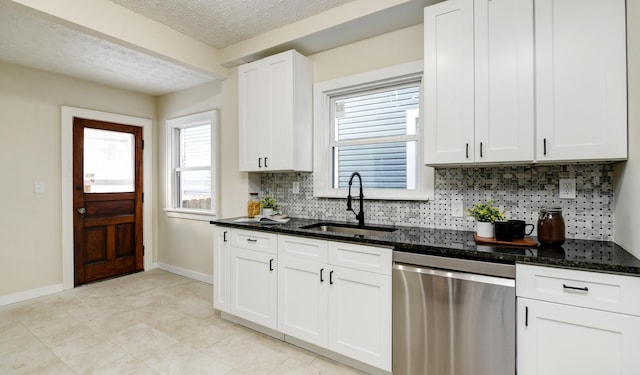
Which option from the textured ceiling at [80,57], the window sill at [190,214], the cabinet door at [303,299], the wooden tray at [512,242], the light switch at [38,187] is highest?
the textured ceiling at [80,57]

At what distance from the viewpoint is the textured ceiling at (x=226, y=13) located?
7.74 ft

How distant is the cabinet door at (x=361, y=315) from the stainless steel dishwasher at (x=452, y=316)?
0.07m

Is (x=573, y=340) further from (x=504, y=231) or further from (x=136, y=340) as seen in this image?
(x=136, y=340)

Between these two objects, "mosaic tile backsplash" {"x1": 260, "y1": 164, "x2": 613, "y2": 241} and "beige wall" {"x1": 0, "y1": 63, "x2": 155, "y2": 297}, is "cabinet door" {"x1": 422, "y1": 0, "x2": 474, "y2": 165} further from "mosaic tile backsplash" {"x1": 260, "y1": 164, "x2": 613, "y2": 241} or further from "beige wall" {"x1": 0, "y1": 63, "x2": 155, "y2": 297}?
"beige wall" {"x1": 0, "y1": 63, "x2": 155, "y2": 297}

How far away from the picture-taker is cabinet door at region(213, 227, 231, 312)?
2.76 metres

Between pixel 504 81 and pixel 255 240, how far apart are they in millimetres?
2084

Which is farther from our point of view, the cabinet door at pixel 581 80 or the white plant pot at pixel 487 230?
the white plant pot at pixel 487 230

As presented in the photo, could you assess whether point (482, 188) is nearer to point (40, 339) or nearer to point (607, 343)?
point (607, 343)

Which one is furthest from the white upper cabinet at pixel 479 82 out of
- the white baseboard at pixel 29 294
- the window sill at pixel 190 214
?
the white baseboard at pixel 29 294

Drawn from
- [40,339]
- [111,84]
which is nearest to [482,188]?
[40,339]

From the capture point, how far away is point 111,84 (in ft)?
13.2

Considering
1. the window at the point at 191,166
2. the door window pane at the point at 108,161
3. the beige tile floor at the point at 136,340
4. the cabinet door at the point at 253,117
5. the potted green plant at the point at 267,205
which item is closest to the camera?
the beige tile floor at the point at 136,340

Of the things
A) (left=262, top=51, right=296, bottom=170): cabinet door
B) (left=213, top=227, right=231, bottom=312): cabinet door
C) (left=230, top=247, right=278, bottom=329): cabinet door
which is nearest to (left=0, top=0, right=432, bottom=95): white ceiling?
(left=262, top=51, right=296, bottom=170): cabinet door

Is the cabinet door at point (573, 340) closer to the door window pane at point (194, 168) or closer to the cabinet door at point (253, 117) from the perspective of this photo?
the cabinet door at point (253, 117)
